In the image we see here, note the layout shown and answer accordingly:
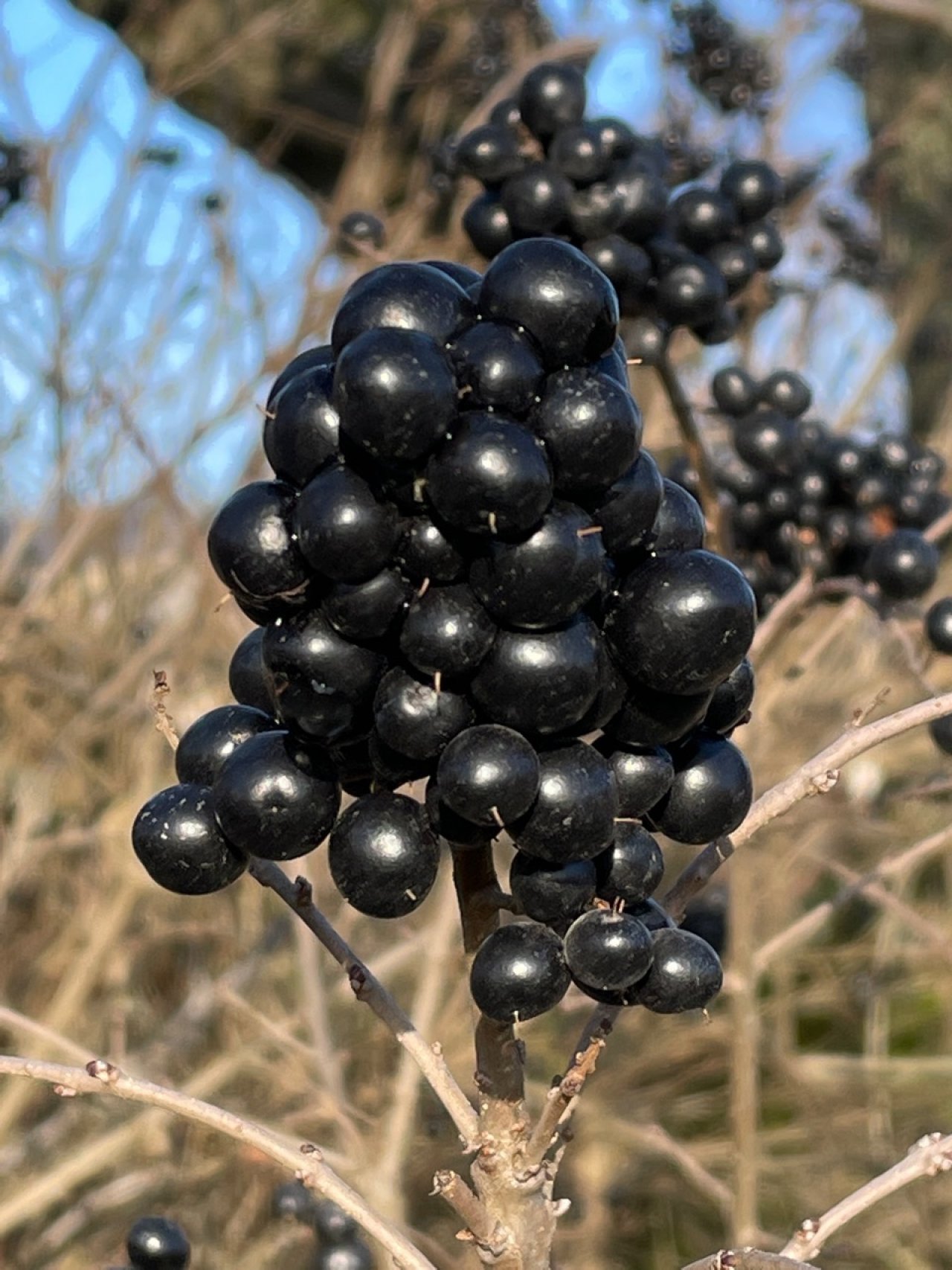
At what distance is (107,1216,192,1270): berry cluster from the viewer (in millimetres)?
1886

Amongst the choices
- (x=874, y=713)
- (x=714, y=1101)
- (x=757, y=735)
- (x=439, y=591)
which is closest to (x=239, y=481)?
(x=757, y=735)

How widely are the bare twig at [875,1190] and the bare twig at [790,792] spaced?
292 millimetres

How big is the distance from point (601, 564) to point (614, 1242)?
4.90m

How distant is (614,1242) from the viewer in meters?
5.41

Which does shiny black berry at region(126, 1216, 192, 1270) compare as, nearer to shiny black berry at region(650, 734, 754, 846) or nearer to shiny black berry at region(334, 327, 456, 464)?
shiny black berry at region(650, 734, 754, 846)

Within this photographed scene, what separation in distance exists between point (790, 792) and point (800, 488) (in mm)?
1784

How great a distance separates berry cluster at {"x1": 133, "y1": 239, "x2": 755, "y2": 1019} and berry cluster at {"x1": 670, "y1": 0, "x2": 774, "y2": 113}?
126 inches

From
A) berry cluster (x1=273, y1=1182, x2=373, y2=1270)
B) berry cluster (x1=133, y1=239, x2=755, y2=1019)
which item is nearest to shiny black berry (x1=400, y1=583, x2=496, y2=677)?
berry cluster (x1=133, y1=239, x2=755, y2=1019)

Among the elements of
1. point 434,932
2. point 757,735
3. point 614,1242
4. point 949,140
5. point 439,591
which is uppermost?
point 439,591

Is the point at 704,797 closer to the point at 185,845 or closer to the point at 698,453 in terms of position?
the point at 185,845

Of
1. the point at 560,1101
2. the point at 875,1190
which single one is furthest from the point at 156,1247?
the point at 875,1190

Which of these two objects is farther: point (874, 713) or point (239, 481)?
point (874, 713)

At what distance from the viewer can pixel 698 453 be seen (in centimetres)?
272

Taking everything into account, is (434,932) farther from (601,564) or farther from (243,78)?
(243,78)
